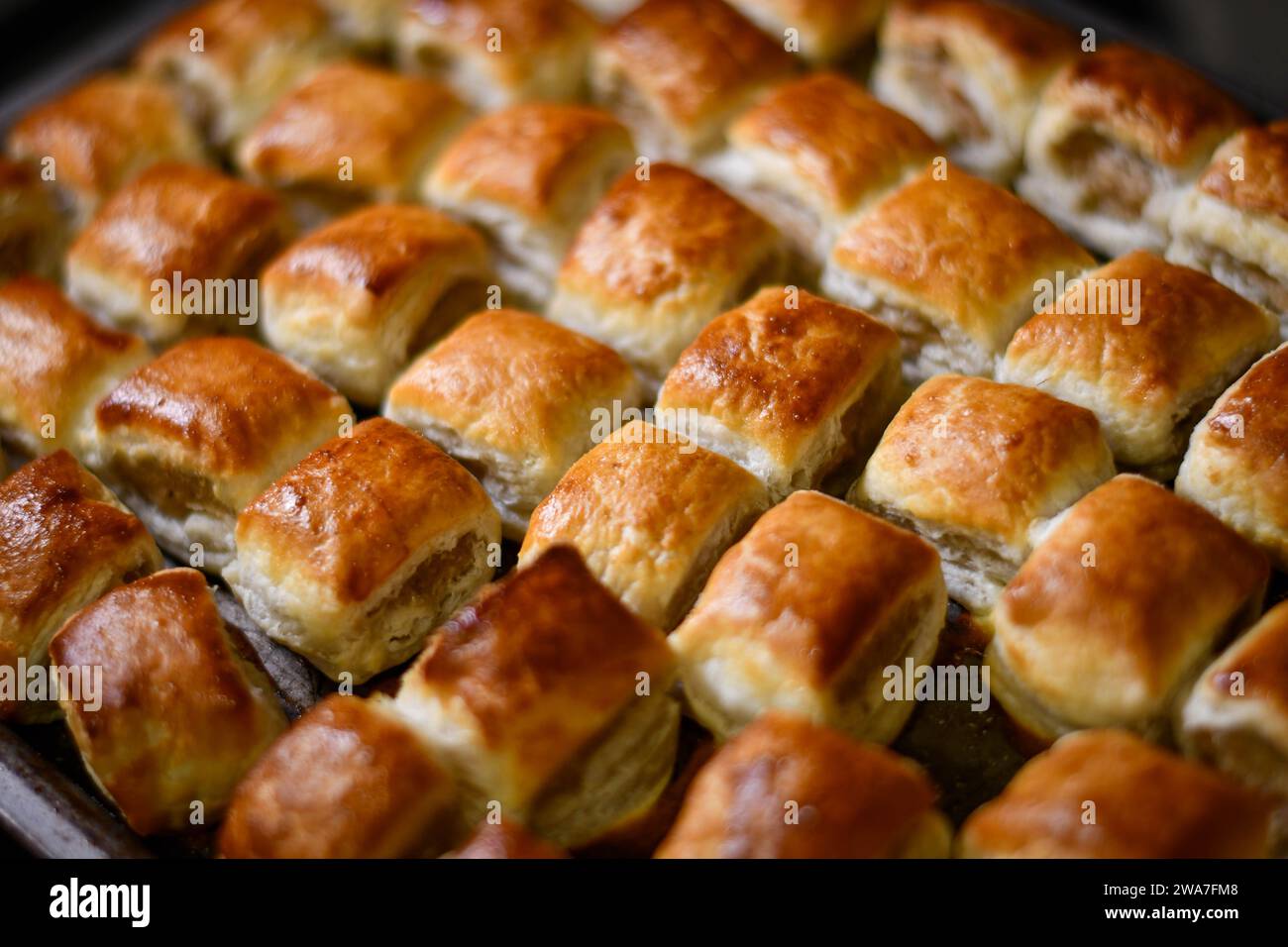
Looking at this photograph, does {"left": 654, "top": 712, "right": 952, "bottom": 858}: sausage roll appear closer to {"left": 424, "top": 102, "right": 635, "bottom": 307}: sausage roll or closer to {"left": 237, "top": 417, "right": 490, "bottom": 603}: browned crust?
{"left": 237, "top": 417, "right": 490, "bottom": 603}: browned crust

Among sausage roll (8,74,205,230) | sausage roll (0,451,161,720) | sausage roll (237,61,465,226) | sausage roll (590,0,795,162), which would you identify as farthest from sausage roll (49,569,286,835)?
sausage roll (590,0,795,162)

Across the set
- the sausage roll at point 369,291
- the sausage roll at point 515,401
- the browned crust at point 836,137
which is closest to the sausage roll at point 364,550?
the sausage roll at point 515,401

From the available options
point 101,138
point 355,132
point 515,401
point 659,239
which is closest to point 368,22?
point 355,132

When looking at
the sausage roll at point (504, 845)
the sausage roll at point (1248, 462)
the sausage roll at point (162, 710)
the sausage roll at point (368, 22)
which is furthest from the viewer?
the sausage roll at point (368, 22)

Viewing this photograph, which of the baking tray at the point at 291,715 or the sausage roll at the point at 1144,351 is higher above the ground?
the sausage roll at the point at 1144,351

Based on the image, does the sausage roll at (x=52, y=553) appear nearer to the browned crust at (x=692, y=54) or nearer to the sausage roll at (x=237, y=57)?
the sausage roll at (x=237, y=57)
